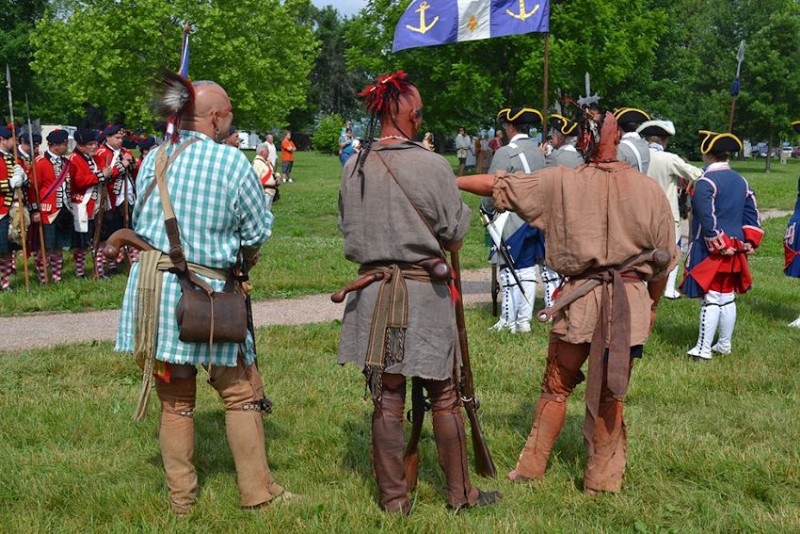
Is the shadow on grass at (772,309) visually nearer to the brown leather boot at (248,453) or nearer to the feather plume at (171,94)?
the brown leather boot at (248,453)

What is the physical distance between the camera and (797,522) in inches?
171

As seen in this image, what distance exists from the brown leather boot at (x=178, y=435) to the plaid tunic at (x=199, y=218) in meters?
0.26

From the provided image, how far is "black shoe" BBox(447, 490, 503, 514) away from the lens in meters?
4.50

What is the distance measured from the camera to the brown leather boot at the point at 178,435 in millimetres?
4395

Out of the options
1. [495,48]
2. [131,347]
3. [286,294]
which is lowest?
[286,294]

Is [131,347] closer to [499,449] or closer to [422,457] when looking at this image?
[422,457]

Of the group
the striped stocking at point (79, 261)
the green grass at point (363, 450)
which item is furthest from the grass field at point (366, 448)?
the striped stocking at point (79, 261)

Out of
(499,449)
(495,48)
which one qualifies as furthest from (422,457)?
(495,48)

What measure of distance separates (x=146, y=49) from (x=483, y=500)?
31387mm

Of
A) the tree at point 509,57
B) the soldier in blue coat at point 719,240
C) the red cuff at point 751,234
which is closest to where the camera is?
the soldier in blue coat at point 719,240

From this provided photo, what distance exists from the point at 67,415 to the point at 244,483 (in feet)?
6.85

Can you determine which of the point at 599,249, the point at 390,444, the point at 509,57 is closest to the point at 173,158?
the point at 390,444

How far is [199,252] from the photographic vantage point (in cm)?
420

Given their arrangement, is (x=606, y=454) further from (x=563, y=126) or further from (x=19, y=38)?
(x=19, y=38)
